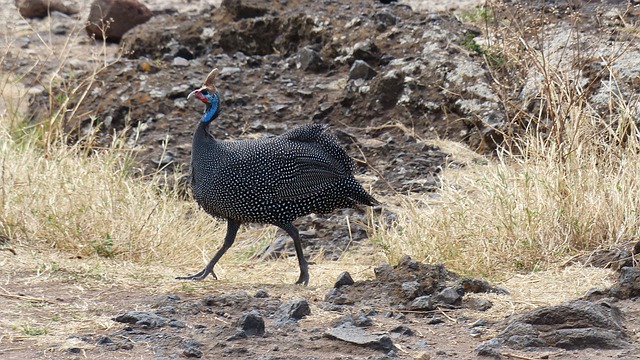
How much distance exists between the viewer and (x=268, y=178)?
5859 mm

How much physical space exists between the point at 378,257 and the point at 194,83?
3.54m

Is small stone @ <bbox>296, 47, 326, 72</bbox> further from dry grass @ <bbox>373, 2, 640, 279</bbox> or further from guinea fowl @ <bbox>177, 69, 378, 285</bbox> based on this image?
guinea fowl @ <bbox>177, 69, 378, 285</bbox>

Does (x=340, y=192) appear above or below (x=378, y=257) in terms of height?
above

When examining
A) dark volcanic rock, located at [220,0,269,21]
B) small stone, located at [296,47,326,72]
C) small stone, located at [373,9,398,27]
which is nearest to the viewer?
small stone, located at [296,47,326,72]

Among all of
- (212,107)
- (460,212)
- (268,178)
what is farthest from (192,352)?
(460,212)

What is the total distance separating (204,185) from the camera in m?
5.88

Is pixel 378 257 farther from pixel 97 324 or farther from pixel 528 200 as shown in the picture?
pixel 97 324

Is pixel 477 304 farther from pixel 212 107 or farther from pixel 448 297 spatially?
pixel 212 107

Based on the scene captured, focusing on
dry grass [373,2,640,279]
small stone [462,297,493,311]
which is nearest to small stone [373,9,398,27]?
dry grass [373,2,640,279]

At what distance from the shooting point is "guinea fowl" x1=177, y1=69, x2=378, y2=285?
19.1 feet

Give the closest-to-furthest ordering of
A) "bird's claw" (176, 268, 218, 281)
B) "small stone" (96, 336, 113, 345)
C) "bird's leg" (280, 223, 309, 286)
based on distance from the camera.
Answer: "small stone" (96, 336, 113, 345) → "bird's claw" (176, 268, 218, 281) → "bird's leg" (280, 223, 309, 286)

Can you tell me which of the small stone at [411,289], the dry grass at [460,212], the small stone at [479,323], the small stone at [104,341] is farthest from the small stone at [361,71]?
the small stone at [104,341]

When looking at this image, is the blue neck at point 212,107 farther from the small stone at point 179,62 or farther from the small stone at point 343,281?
the small stone at point 179,62

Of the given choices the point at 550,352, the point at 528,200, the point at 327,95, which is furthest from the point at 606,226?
the point at 327,95
